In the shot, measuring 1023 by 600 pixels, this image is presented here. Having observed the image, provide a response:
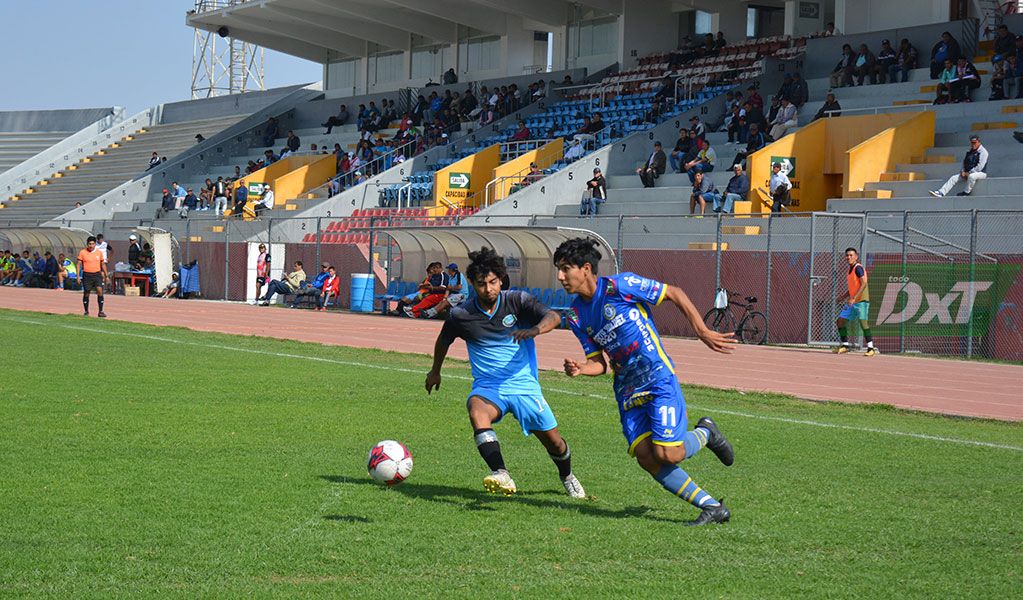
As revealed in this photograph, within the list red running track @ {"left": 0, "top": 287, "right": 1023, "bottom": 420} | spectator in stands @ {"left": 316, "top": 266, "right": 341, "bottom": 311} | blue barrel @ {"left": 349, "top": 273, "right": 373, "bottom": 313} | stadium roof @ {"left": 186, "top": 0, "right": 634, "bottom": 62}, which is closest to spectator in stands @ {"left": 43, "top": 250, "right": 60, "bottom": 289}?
red running track @ {"left": 0, "top": 287, "right": 1023, "bottom": 420}

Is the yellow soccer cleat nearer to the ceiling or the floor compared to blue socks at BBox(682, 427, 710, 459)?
nearer to the floor

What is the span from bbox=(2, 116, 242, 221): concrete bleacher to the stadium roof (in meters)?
5.42

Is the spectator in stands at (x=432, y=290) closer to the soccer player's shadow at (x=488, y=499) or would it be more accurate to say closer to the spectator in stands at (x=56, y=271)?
the spectator in stands at (x=56, y=271)

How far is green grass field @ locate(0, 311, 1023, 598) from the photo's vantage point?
6238 mm

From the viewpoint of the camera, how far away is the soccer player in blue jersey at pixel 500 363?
28.1ft

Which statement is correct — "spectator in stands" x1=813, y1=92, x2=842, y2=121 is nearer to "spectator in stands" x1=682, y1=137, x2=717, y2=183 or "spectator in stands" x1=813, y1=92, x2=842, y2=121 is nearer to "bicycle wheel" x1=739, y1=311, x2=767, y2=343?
"spectator in stands" x1=682, y1=137, x2=717, y2=183

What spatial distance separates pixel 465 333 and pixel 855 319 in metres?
16.1

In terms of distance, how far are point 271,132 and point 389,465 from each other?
50393mm

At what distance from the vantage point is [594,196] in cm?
3325

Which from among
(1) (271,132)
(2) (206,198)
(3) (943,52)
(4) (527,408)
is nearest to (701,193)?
(3) (943,52)

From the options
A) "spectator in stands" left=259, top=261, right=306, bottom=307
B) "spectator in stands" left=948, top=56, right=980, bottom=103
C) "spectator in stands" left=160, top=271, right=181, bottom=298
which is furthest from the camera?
"spectator in stands" left=160, top=271, right=181, bottom=298

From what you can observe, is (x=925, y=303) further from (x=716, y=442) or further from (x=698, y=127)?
(x=716, y=442)

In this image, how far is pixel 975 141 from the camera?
2584 cm

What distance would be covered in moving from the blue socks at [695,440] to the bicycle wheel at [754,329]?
17.2m
